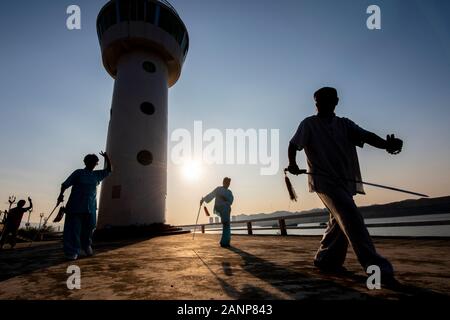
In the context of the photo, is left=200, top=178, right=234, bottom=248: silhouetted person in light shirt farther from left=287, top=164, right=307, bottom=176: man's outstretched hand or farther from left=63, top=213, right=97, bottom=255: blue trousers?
left=287, top=164, right=307, bottom=176: man's outstretched hand

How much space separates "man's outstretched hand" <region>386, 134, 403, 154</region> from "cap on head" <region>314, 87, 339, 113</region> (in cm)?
75

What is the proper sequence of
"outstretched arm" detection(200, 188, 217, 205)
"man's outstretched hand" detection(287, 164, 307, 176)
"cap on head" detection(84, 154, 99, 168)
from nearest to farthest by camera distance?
"man's outstretched hand" detection(287, 164, 307, 176)
"cap on head" detection(84, 154, 99, 168)
"outstretched arm" detection(200, 188, 217, 205)

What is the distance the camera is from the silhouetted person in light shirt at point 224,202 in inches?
262

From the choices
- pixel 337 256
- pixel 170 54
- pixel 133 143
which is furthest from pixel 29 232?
pixel 337 256

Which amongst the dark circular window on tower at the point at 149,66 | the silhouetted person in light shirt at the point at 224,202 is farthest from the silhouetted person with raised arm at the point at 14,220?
the dark circular window on tower at the point at 149,66

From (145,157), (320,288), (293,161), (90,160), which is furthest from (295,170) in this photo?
(145,157)

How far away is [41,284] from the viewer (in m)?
2.59

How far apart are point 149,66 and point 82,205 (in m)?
10.4

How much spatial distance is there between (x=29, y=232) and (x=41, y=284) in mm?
23641

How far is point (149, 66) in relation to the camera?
13.6m

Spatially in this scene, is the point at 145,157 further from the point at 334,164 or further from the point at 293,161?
the point at 334,164

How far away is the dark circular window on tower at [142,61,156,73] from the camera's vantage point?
1339 cm

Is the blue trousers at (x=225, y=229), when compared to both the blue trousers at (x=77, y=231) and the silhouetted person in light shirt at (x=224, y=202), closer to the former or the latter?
the silhouetted person in light shirt at (x=224, y=202)

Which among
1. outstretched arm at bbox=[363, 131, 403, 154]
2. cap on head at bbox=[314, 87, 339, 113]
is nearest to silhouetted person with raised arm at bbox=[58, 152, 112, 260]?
cap on head at bbox=[314, 87, 339, 113]
